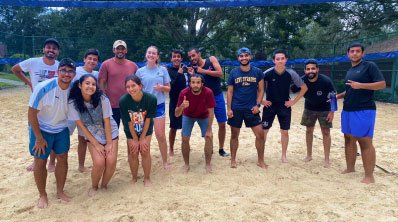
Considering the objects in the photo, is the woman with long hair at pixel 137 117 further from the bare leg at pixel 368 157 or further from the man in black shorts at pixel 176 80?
the bare leg at pixel 368 157

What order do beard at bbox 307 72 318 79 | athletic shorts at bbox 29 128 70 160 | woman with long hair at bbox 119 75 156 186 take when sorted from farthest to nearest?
beard at bbox 307 72 318 79
woman with long hair at bbox 119 75 156 186
athletic shorts at bbox 29 128 70 160

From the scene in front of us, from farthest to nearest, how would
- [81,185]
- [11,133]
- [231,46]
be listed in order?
[231,46]
[11,133]
[81,185]

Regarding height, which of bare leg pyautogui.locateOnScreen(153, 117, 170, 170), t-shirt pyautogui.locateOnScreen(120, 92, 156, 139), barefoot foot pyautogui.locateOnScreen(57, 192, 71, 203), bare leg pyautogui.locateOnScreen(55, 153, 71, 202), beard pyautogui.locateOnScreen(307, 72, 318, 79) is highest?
beard pyautogui.locateOnScreen(307, 72, 318, 79)

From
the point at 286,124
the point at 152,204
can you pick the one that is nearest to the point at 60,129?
the point at 152,204

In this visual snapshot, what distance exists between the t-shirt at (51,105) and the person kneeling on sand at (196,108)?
4.07ft

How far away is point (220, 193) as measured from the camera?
325 cm

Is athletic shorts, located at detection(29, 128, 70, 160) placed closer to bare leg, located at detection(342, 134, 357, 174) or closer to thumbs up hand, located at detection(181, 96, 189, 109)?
thumbs up hand, located at detection(181, 96, 189, 109)

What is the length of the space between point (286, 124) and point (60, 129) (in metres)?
→ 2.70

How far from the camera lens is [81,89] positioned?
3.11 metres

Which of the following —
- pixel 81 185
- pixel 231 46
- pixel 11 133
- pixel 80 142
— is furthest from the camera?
pixel 231 46

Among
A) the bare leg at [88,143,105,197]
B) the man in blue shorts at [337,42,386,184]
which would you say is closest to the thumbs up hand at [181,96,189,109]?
the bare leg at [88,143,105,197]

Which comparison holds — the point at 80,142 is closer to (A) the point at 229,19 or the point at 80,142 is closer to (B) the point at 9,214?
(B) the point at 9,214

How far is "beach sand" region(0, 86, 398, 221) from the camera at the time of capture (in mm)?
2832

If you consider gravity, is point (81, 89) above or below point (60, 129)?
above
